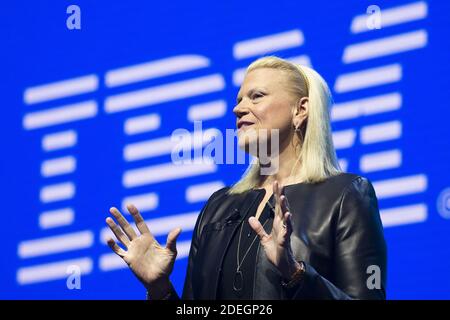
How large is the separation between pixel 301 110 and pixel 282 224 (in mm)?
681

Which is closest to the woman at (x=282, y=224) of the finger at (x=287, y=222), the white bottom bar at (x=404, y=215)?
the finger at (x=287, y=222)

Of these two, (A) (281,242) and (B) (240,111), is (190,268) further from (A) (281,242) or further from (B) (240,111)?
(A) (281,242)

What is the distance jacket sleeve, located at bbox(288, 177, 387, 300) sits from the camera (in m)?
2.54

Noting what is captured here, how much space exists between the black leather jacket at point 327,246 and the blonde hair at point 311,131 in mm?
64

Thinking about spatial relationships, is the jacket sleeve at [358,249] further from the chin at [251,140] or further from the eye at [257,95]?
the eye at [257,95]

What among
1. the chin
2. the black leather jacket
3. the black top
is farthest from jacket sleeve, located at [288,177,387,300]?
the chin

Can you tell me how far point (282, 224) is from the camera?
92.9 inches

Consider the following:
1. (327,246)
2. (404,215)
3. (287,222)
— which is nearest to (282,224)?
(287,222)

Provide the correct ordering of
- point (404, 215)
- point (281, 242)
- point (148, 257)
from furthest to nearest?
point (404, 215), point (148, 257), point (281, 242)

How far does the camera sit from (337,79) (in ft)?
11.3

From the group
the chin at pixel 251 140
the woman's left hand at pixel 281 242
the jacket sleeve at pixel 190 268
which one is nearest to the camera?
the woman's left hand at pixel 281 242

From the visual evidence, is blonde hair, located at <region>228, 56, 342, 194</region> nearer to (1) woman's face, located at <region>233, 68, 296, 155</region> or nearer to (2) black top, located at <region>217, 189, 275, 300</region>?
(1) woman's face, located at <region>233, 68, 296, 155</region>

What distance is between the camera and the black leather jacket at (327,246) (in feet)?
8.34
